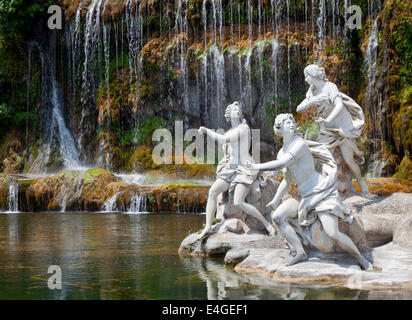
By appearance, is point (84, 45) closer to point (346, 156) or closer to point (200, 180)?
point (200, 180)

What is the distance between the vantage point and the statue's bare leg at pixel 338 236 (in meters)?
7.37

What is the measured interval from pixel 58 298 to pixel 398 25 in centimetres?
1598

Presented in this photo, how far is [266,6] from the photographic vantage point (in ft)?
81.1

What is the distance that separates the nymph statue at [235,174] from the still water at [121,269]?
1.02 m

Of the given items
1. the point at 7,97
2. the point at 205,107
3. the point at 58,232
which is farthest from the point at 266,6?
the point at 58,232

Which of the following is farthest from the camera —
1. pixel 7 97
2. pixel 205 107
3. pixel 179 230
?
pixel 7 97

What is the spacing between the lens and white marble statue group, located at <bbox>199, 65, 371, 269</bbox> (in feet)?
24.6

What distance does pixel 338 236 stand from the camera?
736 cm

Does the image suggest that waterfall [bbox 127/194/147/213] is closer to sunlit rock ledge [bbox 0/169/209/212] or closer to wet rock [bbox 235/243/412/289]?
sunlit rock ledge [bbox 0/169/209/212]

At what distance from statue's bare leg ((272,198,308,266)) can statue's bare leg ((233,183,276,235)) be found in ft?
6.51

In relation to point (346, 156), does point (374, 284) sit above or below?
below

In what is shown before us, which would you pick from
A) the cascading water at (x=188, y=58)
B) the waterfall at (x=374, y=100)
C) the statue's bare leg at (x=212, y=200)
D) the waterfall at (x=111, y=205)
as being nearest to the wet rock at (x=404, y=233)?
the statue's bare leg at (x=212, y=200)

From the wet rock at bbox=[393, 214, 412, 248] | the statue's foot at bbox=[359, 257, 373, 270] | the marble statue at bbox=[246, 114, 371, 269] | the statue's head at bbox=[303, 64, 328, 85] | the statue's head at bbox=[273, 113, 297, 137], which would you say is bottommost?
the statue's foot at bbox=[359, 257, 373, 270]

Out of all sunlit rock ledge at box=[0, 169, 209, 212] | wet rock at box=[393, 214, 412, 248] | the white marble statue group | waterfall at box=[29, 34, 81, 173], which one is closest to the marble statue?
the white marble statue group
